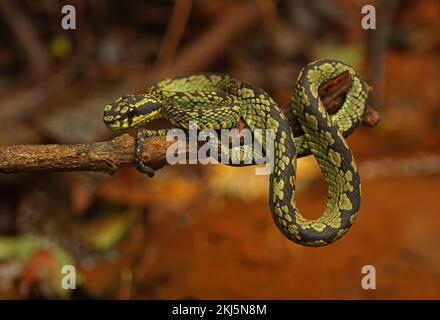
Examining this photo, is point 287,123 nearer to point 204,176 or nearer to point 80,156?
point 80,156

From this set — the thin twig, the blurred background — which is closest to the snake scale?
the blurred background

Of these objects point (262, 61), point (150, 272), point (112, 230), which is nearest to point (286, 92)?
point (262, 61)

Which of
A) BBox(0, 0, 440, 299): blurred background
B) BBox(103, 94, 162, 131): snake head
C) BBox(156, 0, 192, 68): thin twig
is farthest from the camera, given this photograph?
BBox(156, 0, 192, 68): thin twig

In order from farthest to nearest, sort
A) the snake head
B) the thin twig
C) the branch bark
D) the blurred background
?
the thin twig → the blurred background → the snake head → the branch bark

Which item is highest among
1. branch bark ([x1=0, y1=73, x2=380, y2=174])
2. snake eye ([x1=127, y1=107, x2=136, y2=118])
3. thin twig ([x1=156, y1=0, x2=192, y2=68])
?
thin twig ([x1=156, y1=0, x2=192, y2=68])

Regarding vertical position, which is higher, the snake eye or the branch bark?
the snake eye

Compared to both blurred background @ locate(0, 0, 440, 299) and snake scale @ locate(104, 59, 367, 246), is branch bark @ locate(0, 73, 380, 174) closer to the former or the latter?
snake scale @ locate(104, 59, 367, 246)

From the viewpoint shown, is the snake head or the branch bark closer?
the branch bark

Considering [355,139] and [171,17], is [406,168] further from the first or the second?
[171,17]
